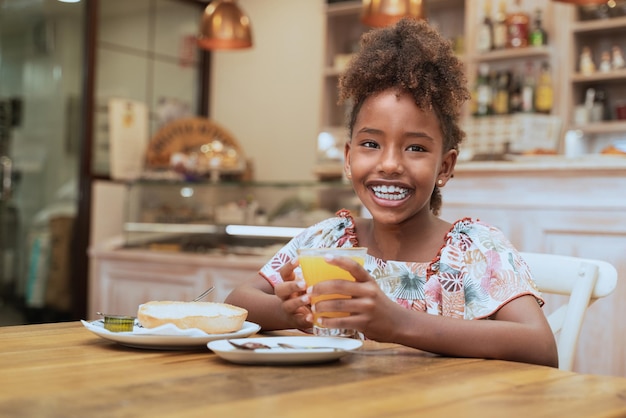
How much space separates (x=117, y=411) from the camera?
81 centimetres

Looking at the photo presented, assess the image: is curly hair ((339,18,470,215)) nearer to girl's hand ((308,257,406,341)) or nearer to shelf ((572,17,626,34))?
girl's hand ((308,257,406,341))

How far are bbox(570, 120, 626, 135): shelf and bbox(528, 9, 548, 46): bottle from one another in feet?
1.90

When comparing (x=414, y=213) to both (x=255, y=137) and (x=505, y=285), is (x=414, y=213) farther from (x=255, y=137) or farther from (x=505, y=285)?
(x=255, y=137)

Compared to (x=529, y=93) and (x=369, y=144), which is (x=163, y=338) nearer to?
(x=369, y=144)

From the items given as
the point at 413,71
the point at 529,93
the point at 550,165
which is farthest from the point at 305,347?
the point at 529,93

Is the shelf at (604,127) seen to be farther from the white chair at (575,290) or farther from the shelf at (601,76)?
the white chair at (575,290)

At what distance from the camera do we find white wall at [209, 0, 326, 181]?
20.6 ft

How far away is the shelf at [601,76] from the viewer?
488cm

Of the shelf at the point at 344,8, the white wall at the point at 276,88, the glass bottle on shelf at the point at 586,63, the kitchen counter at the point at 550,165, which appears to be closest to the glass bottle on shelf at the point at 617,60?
the glass bottle on shelf at the point at 586,63

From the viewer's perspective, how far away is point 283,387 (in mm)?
941

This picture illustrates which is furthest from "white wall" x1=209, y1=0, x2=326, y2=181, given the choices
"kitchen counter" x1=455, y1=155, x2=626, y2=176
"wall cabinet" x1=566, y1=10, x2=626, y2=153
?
"kitchen counter" x1=455, y1=155, x2=626, y2=176

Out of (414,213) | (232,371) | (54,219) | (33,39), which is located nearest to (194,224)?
(54,219)

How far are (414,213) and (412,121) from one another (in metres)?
0.18

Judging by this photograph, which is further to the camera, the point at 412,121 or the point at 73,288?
the point at 73,288
